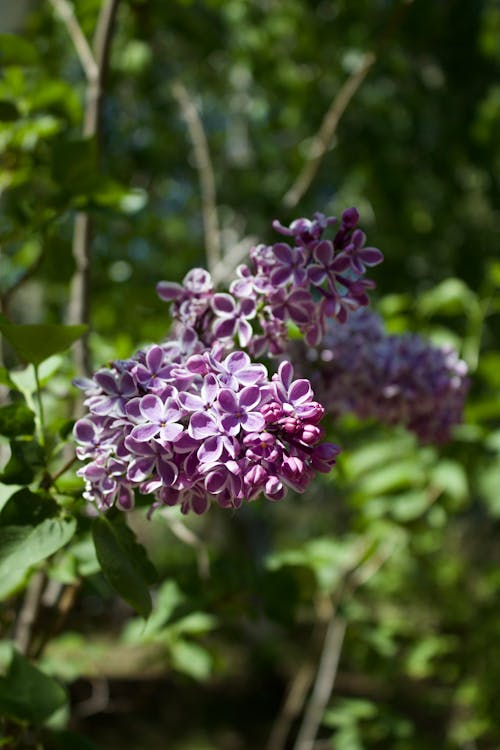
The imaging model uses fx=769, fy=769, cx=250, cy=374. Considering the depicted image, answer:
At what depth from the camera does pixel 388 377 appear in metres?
1.08

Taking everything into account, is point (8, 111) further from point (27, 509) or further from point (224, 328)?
point (27, 509)

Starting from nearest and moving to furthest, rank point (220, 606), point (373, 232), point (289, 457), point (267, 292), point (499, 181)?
point (289, 457) < point (267, 292) < point (220, 606) < point (499, 181) < point (373, 232)

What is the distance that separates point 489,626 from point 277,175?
270 cm

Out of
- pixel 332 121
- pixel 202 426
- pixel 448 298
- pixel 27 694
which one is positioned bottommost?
pixel 27 694

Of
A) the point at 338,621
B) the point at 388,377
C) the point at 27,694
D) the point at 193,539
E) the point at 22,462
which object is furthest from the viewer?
the point at 338,621

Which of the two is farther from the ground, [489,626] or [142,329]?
[142,329]

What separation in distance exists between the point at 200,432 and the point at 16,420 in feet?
0.77

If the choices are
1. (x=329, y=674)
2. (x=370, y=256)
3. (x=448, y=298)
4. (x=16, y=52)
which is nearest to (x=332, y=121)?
(x=448, y=298)

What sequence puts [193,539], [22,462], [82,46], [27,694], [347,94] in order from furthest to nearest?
[347,94]
[82,46]
[193,539]
[27,694]
[22,462]

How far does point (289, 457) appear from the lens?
63cm

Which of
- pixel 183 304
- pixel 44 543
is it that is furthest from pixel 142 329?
pixel 44 543

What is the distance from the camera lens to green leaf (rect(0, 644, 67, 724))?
2.69 ft

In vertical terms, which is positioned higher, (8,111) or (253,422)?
(8,111)

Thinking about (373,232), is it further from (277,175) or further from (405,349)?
(405,349)
